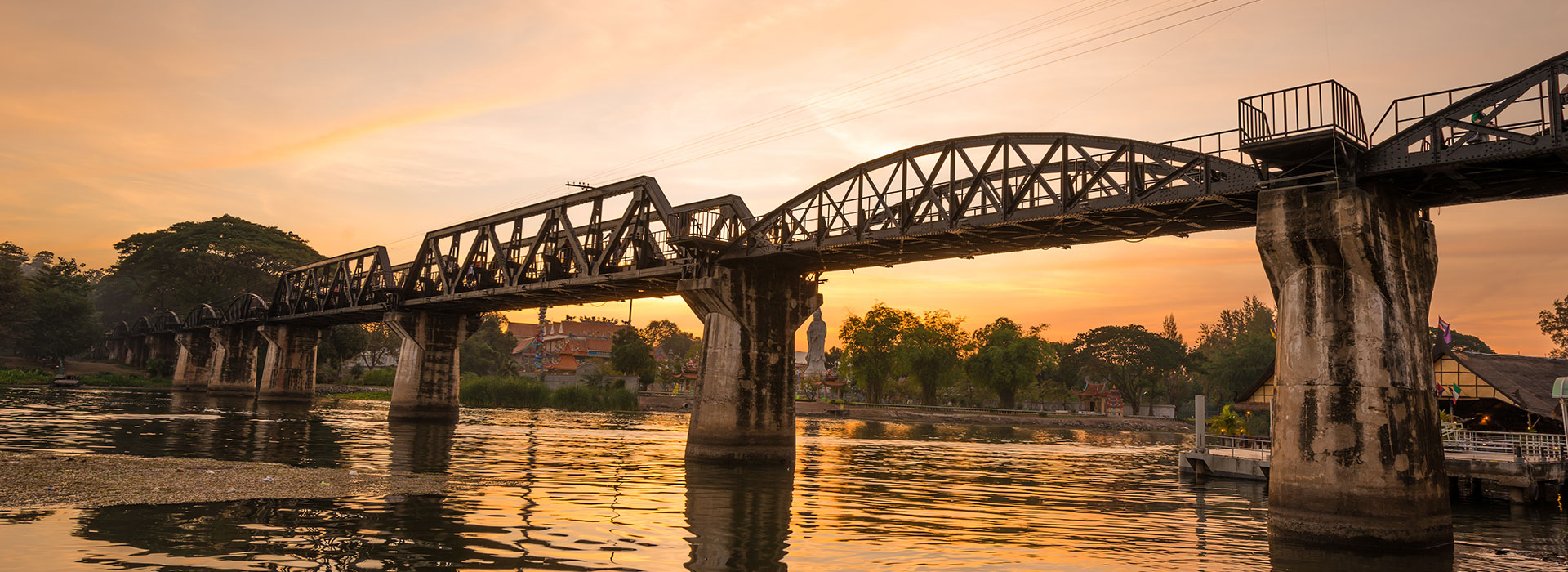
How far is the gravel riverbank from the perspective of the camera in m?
19.5

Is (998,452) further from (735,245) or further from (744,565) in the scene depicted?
(744,565)

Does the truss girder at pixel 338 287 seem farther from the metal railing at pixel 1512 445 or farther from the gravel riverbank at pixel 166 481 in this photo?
the metal railing at pixel 1512 445

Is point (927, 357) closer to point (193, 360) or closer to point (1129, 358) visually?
point (1129, 358)

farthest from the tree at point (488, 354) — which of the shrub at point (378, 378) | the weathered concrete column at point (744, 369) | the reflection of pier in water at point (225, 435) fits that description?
the weathered concrete column at point (744, 369)

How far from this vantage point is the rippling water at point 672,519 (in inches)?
592

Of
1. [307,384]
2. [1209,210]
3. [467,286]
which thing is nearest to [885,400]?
[307,384]

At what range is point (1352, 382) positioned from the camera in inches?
800

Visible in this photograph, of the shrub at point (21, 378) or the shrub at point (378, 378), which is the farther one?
the shrub at point (378, 378)

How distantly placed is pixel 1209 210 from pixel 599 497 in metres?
19.0

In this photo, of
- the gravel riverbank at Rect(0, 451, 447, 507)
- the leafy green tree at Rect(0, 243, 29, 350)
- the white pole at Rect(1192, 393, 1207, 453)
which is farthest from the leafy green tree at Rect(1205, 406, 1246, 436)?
the leafy green tree at Rect(0, 243, 29, 350)

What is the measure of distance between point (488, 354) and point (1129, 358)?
11345cm

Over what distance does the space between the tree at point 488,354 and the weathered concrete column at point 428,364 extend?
80529 mm

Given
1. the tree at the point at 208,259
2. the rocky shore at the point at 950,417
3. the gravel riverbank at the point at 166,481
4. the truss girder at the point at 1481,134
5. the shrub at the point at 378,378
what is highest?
the tree at the point at 208,259

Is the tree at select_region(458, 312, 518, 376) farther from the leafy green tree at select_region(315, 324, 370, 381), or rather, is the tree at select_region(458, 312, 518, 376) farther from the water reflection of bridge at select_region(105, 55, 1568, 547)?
the water reflection of bridge at select_region(105, 55, 1568, 547)
